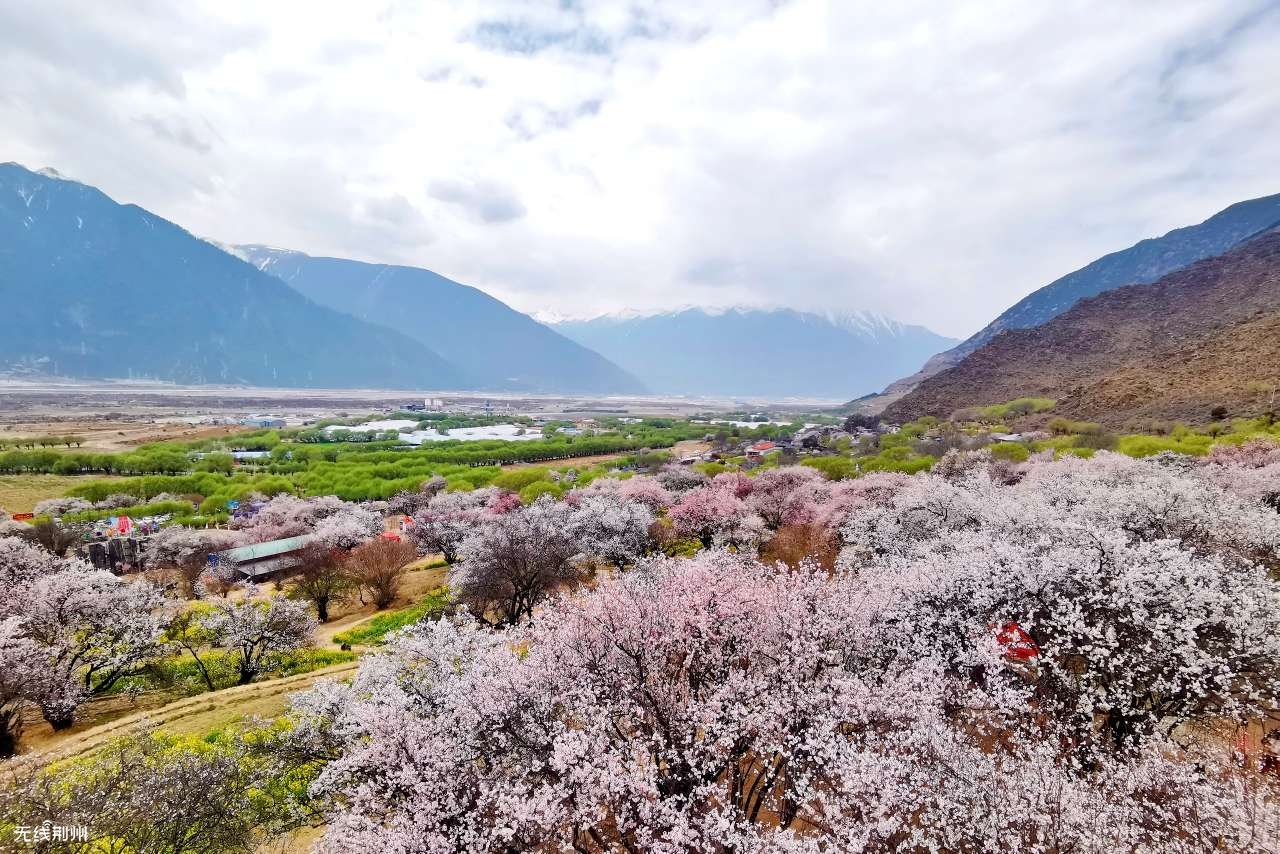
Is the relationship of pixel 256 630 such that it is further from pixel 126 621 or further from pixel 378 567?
pixel 378 567

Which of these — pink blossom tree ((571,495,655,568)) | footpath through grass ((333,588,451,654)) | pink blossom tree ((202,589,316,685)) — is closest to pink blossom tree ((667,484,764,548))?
pink blossom tree ((571,495,655,568))

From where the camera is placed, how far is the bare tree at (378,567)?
36000mm

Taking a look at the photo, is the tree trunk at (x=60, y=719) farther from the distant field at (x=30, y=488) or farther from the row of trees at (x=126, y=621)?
the distant field at (x=30, y=488)

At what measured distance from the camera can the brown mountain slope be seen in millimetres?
61344

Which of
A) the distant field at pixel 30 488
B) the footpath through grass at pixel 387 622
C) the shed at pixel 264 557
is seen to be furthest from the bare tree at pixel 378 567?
the distant field at pixel 30 488

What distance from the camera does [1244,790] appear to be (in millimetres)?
9766

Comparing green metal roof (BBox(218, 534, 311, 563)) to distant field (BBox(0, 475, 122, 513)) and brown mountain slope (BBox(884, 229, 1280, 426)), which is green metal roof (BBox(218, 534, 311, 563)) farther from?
brown mountain slope (BBox(884, 229, 1280, 426))

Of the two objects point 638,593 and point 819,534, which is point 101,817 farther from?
point 819,534

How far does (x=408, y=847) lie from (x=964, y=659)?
1323 cm

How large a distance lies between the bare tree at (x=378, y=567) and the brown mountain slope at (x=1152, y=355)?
74346mm

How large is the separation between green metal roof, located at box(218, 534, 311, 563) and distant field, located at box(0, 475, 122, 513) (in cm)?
4095

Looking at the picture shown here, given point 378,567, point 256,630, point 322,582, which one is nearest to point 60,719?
point 256,630

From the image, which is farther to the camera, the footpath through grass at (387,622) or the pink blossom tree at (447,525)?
the pink blossom tree at (447,525)

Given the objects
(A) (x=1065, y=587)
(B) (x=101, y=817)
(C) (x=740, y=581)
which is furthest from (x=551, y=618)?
(A) (x=1065, y=587)
